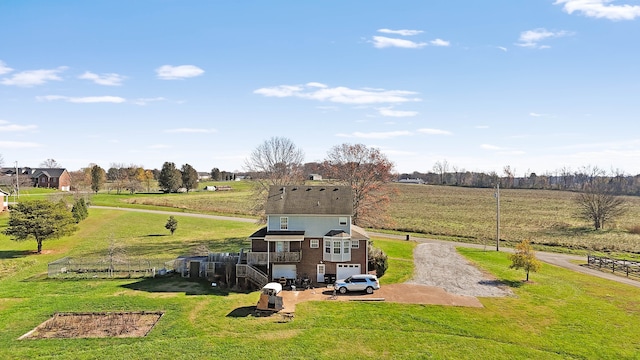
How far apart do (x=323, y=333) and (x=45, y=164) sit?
194m

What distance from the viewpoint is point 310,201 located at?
36.8 metres

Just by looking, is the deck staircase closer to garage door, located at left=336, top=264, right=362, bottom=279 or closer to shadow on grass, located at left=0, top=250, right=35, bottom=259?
garage door, located at left=336, top=264, right=362, bottom=279

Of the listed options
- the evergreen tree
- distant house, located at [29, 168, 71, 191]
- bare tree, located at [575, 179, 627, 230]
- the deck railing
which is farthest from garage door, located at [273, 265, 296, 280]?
distant house, located at [29, 168, 71, 191]

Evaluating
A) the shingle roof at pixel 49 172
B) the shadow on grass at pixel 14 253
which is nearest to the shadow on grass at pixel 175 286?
the shadow on grass at pixel 14 253

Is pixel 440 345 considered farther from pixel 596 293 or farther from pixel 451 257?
pixel 451 257

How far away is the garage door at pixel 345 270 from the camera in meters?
35.0

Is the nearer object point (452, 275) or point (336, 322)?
point (336, 322)

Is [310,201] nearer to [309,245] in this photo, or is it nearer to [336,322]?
[309,245]

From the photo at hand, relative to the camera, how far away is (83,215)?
204 feet

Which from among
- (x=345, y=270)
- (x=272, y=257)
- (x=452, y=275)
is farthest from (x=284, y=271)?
(x=452, y=275)

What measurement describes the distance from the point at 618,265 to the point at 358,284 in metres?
29.6

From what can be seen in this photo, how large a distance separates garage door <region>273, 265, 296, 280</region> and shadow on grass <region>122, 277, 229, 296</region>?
15.4ft

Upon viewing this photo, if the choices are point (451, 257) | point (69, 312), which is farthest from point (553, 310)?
point (69, 312)

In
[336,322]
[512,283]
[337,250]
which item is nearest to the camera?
[336,322]
